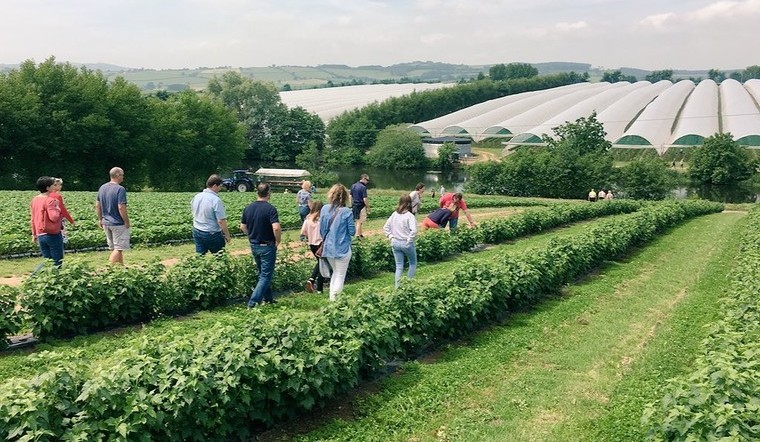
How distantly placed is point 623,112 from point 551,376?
95.0 meters

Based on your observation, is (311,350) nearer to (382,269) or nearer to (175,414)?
(175,414)

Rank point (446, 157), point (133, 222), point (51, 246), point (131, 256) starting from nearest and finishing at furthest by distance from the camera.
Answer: point (51, 246) < point (131, 256) < point (133, 222) < point (446, 157)

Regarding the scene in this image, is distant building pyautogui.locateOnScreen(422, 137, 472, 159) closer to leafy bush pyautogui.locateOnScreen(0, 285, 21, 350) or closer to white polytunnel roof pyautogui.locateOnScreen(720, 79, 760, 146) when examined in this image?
white polytunnel roof pyautogui.locateOnScreen(720, 79, 760, 146)

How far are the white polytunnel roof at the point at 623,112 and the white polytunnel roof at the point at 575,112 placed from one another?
2.61 meters

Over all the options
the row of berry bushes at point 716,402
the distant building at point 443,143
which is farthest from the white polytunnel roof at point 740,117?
the row of berry bushes at point 716,402

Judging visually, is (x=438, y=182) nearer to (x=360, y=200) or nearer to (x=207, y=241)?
(x=360, y=200)

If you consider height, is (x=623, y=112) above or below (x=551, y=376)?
above

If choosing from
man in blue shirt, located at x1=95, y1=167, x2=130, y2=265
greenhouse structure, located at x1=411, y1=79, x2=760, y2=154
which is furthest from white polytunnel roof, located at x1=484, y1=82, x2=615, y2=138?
man in blue shirt, located at x1=95, y1=167, x2=130, y2=265

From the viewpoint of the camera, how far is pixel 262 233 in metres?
8.82

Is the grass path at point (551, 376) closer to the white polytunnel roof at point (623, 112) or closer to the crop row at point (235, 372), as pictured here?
the crop row at point (235, 372)

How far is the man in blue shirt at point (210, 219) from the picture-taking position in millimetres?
9273

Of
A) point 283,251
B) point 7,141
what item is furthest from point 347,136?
Result: point 283,251

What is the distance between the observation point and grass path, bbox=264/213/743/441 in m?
5.62

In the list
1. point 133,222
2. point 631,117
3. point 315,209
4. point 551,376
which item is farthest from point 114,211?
point 631,117
